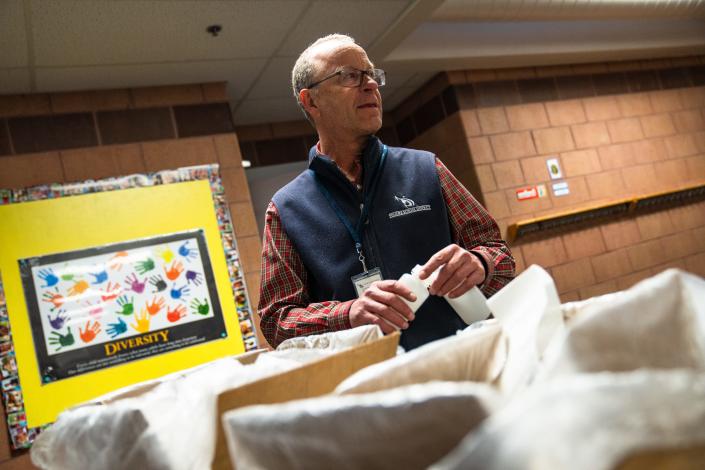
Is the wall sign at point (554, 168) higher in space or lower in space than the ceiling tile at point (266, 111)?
lower

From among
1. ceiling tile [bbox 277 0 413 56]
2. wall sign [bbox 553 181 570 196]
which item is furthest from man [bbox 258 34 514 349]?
wall sign [bbox 553 181 570 196]

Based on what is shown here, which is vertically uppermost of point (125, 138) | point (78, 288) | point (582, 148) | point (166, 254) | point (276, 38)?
point (276, 38)

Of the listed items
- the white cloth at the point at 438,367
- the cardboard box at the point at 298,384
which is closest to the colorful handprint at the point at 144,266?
the cardboard box at the point at 298,384

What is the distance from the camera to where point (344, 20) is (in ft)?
12.9

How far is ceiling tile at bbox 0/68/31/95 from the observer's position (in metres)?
3.56

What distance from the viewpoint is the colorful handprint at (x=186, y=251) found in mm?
4008

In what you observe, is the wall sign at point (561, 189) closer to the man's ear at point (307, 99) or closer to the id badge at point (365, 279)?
the man's ear at point (307, 99)

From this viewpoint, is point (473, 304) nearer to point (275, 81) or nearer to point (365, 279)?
point (365, 279)

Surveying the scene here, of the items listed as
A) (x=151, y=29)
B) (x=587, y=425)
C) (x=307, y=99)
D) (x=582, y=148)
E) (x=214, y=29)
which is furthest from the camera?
(x=582, y=148)

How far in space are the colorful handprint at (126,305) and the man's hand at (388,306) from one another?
3.23 meters

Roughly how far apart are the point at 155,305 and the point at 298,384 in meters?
3.72

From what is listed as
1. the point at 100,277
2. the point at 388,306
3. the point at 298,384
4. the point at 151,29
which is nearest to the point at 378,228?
the point at 388,306

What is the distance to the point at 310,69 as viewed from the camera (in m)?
1.54

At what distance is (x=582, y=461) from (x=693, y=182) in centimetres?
752
